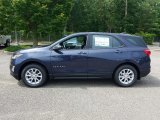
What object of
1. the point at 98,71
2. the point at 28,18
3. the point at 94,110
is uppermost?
the point at 28,18

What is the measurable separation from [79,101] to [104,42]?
8.23 feet

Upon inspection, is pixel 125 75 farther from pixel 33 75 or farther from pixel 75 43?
pixel 33 75

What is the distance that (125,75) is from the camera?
8.58m

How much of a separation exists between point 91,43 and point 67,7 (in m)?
14.6

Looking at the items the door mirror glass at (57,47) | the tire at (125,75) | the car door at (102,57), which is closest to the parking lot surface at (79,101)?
the tire at (125,75)

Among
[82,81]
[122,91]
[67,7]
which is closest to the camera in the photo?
[122,91]

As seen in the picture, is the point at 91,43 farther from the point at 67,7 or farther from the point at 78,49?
the point at 67,7

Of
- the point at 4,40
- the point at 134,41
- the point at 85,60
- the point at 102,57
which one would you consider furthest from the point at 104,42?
the point at 4,40

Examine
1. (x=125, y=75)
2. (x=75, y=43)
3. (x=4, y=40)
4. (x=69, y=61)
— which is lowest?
(x=125, y=75)

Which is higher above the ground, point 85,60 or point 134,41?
point 134,41

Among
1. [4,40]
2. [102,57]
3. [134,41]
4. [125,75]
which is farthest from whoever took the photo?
[4,40]

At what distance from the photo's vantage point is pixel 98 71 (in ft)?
27.8

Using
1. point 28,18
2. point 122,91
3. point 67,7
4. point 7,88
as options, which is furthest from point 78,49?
point 67,7

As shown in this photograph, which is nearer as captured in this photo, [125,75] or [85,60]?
[85,60]
